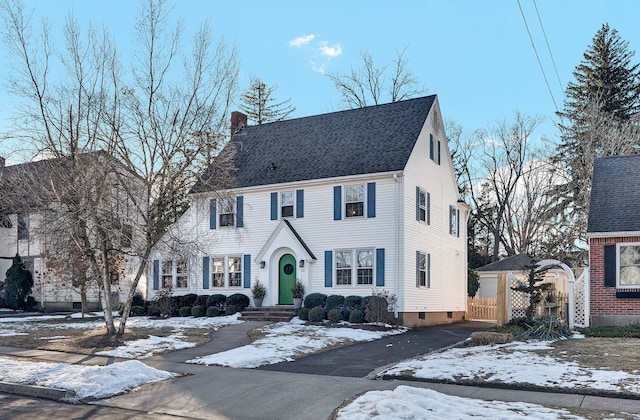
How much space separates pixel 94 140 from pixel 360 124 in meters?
13.0

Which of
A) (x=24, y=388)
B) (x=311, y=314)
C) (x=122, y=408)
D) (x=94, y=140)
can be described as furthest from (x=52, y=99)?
(x=311, y=314)

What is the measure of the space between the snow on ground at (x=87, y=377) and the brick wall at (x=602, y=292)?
13630mm

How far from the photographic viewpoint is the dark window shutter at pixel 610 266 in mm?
18828

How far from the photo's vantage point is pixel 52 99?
15.7 metres

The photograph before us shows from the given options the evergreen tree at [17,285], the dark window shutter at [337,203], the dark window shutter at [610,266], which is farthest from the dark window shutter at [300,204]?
the evergreen tree at [17,285]

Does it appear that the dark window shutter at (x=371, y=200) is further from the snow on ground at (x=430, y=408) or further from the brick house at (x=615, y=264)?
the snow on ground at (x=430, y=408)

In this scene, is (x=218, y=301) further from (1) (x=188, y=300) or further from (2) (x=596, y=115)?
(2) (x=596, y=115)

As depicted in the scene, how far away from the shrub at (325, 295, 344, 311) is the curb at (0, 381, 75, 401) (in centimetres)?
1325

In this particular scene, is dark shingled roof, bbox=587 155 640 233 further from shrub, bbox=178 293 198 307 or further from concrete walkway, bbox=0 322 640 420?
shrub, bbox=178 293 198 307

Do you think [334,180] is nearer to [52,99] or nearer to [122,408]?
[52,99]

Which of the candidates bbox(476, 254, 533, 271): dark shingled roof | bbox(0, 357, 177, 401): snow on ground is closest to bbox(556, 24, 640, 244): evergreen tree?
bbox(476, 254, 533, 271): dark shingled roof

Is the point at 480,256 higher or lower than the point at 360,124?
lower

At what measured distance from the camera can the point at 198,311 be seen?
24.9 m

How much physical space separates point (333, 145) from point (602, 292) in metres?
11.9
